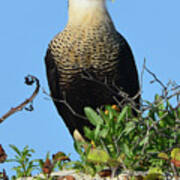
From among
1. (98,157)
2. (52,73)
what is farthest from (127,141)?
(52,73)

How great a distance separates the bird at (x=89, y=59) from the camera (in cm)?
632

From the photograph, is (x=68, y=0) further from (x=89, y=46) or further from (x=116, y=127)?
(x=116, y=127)

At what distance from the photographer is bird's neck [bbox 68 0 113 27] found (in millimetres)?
6469

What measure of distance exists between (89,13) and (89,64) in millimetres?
633

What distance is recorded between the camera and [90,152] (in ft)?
14.1

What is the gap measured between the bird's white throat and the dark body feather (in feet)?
0.28

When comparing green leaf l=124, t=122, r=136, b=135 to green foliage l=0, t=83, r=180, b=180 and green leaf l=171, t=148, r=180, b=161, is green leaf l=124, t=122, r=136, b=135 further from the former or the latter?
green leaf l=171, t=148, r=180, b=161

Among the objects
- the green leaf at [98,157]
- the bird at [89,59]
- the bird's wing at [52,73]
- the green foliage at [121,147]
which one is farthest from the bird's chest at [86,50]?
the green leaf at [98,157]

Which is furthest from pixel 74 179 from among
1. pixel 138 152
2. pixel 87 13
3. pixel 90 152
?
pixel 87 13

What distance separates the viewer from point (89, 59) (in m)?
6.31

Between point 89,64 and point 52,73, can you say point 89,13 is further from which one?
point 52,73

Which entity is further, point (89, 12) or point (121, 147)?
point (89, 12)

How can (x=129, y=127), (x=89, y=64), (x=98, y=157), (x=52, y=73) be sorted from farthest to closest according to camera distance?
(x=52, y=73) → (x=89, y=64) → (x=129, y=127) → (x=98, y=157)

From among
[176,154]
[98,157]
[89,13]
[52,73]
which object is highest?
[89,13]
